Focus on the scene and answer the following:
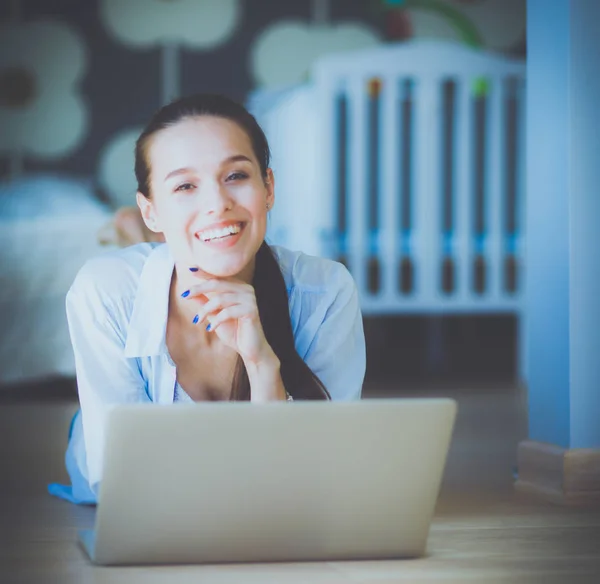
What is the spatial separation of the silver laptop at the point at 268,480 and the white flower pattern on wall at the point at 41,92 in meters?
3.62

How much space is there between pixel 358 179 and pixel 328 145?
0.56ft

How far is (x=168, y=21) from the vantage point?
482 centimetres

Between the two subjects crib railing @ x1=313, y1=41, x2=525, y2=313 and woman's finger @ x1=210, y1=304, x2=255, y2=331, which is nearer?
woman's finger @ x1=210, y1=304, x2=255, y2=331

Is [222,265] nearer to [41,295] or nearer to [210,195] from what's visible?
[210,195]

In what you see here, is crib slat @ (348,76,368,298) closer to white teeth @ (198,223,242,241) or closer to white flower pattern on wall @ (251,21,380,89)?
white flower pattern on wall @ (251,21,380,89)

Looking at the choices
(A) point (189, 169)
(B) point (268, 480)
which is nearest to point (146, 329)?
(A) point (189, 169)

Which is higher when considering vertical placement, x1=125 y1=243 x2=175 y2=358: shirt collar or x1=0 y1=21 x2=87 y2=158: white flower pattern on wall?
x1=0 y1=21 x2=87 y2=158: white flower pattern on wall

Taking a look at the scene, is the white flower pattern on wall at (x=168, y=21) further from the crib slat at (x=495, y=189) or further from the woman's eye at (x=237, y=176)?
the woman's eye at (x=237, y=176)

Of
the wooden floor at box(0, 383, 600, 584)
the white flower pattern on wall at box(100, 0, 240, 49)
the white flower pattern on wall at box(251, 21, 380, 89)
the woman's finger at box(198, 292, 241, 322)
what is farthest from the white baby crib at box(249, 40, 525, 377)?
the woman's finger at box(198, 292, 241, 322)

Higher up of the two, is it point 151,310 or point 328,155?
point 328,155

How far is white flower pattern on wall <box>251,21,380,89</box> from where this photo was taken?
15.9 feet

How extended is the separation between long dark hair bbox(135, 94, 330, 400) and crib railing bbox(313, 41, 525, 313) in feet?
7.73

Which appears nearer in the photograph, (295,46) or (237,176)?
(237,176)

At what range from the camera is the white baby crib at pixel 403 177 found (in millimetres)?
4117
